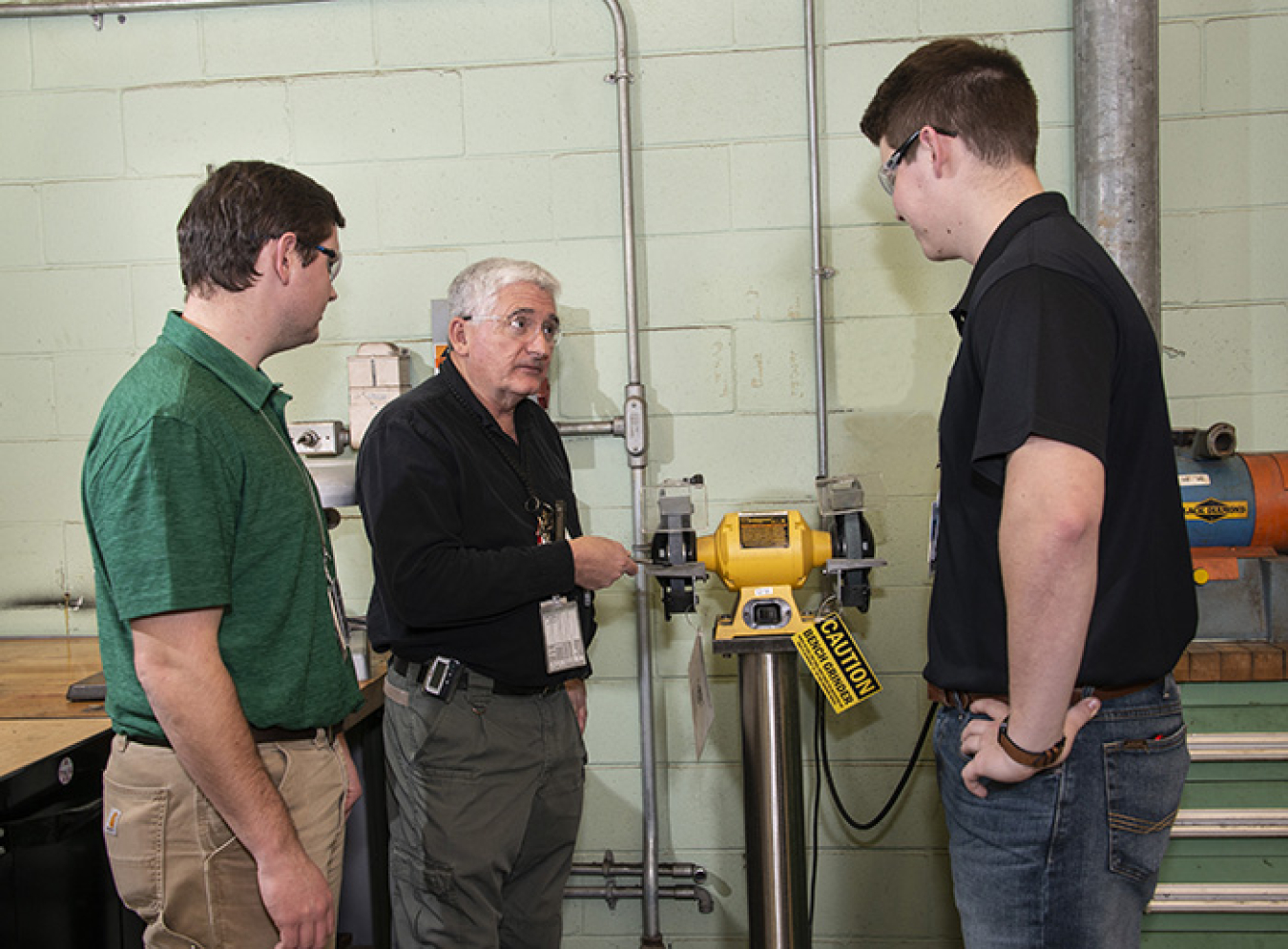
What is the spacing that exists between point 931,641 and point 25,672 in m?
1.95

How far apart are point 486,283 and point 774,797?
115cm

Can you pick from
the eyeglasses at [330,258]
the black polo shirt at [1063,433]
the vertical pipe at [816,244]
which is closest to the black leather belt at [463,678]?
the eyeglasses at [330,258]

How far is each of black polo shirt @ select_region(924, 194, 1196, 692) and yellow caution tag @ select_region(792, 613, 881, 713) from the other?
0.50 m

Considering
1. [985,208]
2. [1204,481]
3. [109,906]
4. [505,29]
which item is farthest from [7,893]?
[1204,481]

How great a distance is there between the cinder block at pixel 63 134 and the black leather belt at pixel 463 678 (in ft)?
5.07

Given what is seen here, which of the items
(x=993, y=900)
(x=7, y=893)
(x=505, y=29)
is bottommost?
(x=7, y=893)

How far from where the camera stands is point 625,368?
2.45m

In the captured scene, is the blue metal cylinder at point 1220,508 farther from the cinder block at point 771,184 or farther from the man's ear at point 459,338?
the man's ear at point 459,338

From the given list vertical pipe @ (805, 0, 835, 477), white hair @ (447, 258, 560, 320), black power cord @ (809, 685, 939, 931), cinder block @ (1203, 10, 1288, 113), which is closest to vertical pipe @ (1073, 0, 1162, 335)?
cinder block @ (1203, 10, 1288, 113)

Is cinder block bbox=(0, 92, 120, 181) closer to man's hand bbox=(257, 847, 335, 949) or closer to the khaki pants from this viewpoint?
the khaki pants

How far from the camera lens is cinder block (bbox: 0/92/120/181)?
2463 millimetres

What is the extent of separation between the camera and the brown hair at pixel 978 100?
125 centimetres

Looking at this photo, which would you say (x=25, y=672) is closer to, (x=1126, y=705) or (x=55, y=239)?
(x=55, y=239)

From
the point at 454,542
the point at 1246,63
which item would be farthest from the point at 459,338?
the point at 1246,63
